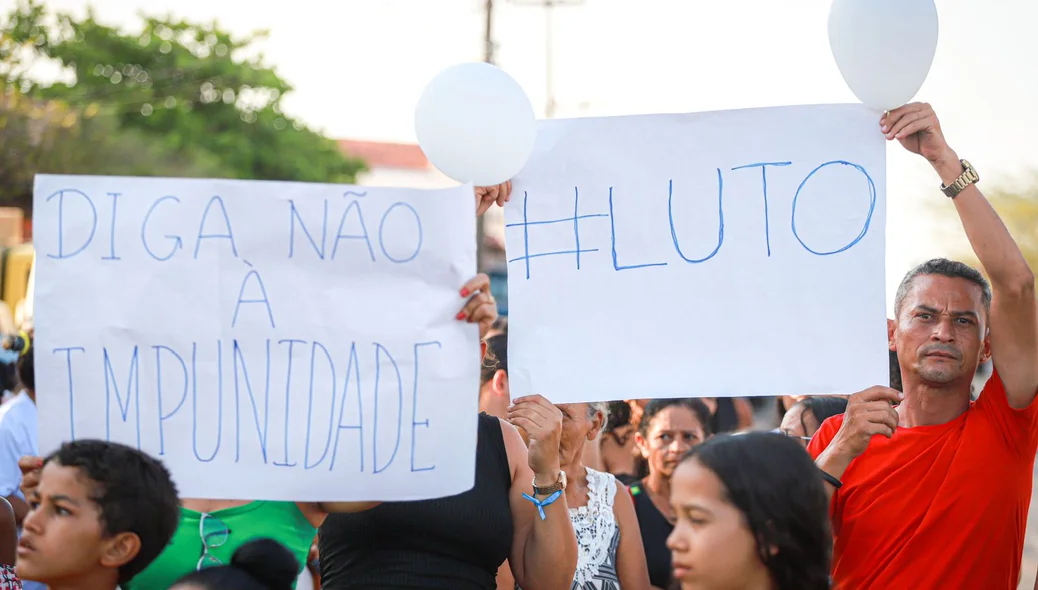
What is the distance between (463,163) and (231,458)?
0.95 m

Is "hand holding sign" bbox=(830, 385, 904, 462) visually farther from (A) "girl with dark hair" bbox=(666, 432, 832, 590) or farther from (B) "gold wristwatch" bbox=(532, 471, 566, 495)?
(B) "gold wristwatch" bbox=(532, 471, 566, 495)

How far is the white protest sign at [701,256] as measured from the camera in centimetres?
292

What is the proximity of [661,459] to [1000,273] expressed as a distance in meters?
1.96

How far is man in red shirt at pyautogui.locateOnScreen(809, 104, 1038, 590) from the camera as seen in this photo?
2754mm

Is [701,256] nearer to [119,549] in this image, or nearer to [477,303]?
[477,303]

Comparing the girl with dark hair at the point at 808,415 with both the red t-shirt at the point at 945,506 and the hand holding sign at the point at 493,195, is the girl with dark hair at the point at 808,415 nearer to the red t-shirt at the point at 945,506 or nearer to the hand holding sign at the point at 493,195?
the red t-shirt at the point at 945,506

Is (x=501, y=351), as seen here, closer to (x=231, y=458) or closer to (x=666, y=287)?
(x=666, y=287)

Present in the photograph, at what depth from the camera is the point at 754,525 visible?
2270 millimetres

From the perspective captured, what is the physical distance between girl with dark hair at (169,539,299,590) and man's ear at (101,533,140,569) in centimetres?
13

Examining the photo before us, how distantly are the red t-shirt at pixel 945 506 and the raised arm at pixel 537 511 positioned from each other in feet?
2.48

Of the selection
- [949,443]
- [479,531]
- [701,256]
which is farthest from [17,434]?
[949,443]

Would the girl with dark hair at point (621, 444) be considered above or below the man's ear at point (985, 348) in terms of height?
below

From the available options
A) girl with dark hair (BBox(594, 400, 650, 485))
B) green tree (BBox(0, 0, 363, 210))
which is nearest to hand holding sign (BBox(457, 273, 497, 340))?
girl with dark hair (BBox(594, 400, 650, 485))

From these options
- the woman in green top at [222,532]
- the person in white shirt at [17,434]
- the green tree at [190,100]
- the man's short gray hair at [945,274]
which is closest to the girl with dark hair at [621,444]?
the man's short gray hair at [945,274]
